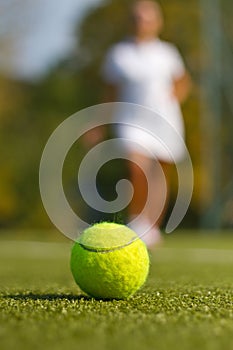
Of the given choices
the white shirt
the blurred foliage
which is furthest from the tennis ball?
the blurred foliage

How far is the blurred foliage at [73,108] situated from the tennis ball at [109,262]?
49.9 ft

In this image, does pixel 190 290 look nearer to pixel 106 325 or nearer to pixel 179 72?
pixel 106 325

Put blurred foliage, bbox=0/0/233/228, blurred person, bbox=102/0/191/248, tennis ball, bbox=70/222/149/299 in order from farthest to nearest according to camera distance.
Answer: blurred foliage, bbox=0/0/233/228 < blurred person, bbox=102/0/191/248 < tennis ball, bbox=70/222/149/299

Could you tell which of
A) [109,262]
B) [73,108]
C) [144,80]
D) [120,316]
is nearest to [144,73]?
[144,80]

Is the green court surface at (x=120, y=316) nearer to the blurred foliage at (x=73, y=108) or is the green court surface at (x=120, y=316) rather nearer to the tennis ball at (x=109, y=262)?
the tennis ball at (x=109, y=262)

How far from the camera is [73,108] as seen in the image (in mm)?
24984

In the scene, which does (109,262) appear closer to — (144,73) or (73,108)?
(144,73)

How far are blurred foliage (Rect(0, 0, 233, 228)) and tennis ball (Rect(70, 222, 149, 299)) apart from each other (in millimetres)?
15218

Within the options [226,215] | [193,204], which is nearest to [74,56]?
[193,204]

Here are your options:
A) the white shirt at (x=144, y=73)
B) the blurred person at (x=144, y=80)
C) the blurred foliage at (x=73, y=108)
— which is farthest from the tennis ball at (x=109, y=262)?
the blurred foliage at (x=73, y=108)

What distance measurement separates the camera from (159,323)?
7.72 feet

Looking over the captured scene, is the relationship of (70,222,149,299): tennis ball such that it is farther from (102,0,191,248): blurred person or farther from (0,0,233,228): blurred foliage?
(0,0,233,228): blurred foliage

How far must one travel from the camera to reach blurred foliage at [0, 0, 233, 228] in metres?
20.7

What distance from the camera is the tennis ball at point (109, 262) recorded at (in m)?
2.91
